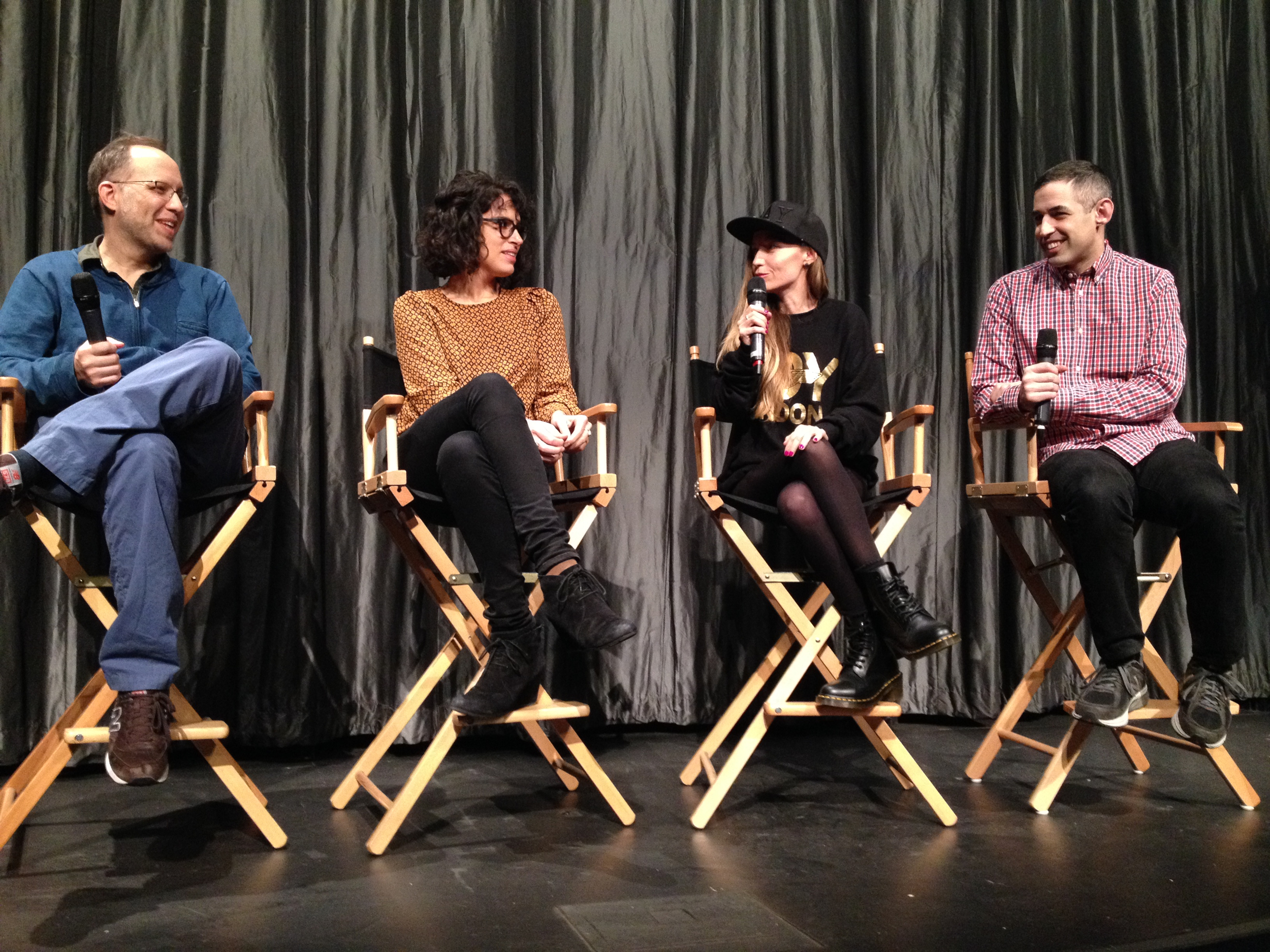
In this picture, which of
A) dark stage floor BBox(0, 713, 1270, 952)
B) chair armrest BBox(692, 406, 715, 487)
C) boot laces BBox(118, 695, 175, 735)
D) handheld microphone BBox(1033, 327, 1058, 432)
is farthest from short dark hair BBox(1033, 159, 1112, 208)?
boot laces BBox(118, 695, 175, 735)

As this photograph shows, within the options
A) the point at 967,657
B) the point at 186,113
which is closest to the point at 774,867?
the point at 967,657

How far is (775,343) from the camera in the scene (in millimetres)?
2691

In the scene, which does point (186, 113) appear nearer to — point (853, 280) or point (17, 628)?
point (17, 628)

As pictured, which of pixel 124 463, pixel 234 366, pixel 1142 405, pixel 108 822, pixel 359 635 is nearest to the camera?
pixel 124 463

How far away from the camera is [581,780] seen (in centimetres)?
261

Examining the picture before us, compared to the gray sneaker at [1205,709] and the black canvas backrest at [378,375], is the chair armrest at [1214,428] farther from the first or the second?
the black canvas backrest at [378,375]

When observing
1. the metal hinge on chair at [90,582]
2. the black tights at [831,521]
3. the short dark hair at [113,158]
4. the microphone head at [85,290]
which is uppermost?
the short dark hair at [113,158]

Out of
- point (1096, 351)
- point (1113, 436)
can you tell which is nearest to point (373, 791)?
point (1113, 436)

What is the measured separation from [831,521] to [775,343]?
0.57m

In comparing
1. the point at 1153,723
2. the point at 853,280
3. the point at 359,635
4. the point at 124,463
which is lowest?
the point at 1153,723

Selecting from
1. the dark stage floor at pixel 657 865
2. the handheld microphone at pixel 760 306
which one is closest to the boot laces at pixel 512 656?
the dark stage floor at pixel 657 865

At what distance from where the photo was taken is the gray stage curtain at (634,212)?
2857mm

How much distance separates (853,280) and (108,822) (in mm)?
2503

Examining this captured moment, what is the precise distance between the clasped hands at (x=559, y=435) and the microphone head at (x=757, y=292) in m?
0.47
